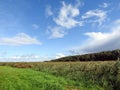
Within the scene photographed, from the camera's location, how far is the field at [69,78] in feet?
101

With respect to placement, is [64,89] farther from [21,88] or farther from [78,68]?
[78,68]

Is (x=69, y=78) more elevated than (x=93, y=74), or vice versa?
(x=93, y=74)

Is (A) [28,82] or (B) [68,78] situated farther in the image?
(B) [68,78]

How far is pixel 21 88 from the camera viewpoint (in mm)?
29219

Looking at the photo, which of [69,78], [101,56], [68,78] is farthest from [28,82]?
[101,56]

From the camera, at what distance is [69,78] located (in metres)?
36.9

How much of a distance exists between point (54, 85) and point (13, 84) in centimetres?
515

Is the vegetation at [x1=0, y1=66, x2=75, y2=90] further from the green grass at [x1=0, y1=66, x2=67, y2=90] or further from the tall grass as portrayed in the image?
the tall grass

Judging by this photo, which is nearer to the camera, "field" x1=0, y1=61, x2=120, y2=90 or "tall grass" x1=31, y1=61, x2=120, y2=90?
"field" x1=0, y1=61, x2=120, y2=90

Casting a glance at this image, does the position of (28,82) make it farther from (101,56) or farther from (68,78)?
(101,56)

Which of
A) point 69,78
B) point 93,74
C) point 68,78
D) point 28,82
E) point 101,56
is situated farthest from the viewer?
point 101,56

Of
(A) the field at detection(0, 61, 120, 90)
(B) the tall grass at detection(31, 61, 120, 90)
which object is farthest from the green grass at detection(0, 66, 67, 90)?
(B) the tall grass at detection(31, 61, 120, 90)

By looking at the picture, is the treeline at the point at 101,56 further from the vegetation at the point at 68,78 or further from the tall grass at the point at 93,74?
Answer: the vegetation at the point at 68,78

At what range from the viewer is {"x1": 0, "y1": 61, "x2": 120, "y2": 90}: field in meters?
30.9
